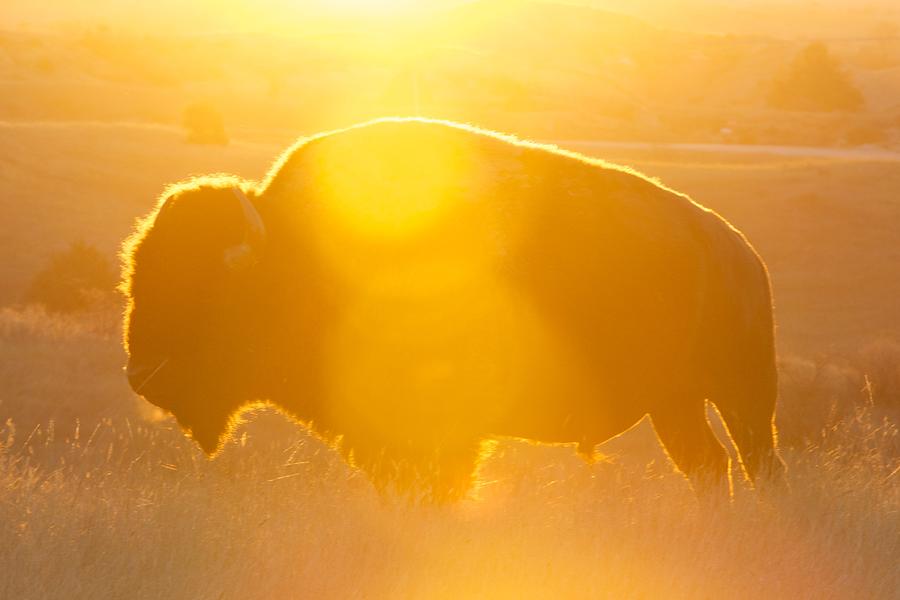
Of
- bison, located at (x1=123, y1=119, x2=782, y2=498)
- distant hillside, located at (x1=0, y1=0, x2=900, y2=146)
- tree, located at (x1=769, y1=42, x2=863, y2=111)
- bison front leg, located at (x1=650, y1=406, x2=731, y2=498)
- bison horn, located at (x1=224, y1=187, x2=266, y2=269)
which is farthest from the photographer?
tree, located at (x1=769, y1=42, x2=863, y2=111)

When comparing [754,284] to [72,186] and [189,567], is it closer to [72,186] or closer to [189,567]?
[189,567]

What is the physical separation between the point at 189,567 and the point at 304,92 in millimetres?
86297

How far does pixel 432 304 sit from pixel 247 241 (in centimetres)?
94

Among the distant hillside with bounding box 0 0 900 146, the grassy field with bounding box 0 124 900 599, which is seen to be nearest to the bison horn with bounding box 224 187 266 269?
the grassy field with bounding box 0 124 900 599

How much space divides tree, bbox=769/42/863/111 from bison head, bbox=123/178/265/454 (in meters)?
95.4

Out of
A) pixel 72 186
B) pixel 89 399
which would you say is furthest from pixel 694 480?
pixel 72 186

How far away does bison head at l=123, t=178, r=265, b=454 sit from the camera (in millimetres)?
6332

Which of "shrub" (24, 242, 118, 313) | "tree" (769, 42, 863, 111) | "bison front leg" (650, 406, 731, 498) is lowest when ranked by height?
"tree" (769, 42, 863, 111)

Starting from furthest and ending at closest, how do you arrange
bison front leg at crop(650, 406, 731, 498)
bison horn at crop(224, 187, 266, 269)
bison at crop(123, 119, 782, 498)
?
bison front leg at crop(650, 406, 731, 498), bison at crop(123, 119, 782, 498), bison horn at crop(224, 187, 266, 269)

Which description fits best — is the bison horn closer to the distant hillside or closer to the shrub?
the shrub

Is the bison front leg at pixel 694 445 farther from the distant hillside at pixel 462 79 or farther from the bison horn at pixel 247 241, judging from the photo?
the distant hillside at pixel 462 79

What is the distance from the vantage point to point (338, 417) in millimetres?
6609

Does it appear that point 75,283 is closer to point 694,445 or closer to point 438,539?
point 694,445

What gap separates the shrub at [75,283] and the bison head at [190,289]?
17403mm
